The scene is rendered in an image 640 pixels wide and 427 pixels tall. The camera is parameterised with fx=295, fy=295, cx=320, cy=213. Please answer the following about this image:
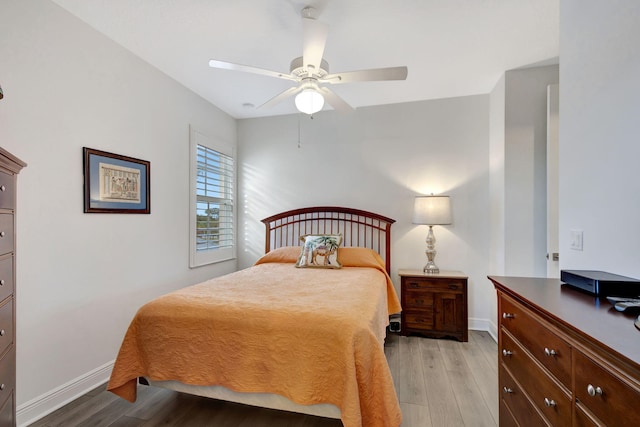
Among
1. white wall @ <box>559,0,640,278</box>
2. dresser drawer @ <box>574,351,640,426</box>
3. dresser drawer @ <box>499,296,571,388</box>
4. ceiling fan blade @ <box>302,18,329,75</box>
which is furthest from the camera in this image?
ceiling fan blade @ <box>302,18,329,75</box>

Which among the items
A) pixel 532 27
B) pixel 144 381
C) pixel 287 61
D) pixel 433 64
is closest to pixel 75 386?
pixel 144 381

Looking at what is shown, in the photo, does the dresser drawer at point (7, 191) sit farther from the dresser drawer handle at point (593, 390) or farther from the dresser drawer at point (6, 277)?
the dresser drawer handle at point (593, 390)

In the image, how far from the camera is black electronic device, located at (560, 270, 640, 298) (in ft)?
3.62

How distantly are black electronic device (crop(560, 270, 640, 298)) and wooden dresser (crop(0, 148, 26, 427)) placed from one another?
7.65ft

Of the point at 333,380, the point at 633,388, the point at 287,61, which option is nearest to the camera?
the point at 633,388

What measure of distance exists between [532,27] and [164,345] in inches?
132

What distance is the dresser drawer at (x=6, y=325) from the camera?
1.19 meters

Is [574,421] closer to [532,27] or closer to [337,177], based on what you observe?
[532,27]

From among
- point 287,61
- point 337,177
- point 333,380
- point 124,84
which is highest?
point 287,61

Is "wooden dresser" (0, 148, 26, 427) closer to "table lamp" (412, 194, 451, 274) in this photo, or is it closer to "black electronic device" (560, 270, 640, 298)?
"black electronic device" (560, 270, 640, 298)

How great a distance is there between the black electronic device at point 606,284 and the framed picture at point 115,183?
3.01 metres

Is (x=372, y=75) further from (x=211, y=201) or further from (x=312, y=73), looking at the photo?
(x=211, y=201)

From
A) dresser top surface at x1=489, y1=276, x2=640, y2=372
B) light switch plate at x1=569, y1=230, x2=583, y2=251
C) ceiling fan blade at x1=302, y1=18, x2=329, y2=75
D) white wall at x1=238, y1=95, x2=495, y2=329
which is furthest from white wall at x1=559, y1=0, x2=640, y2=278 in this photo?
white wall at x1=238, y1=95, x2=495, y2=329

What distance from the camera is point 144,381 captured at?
1.86 meters
